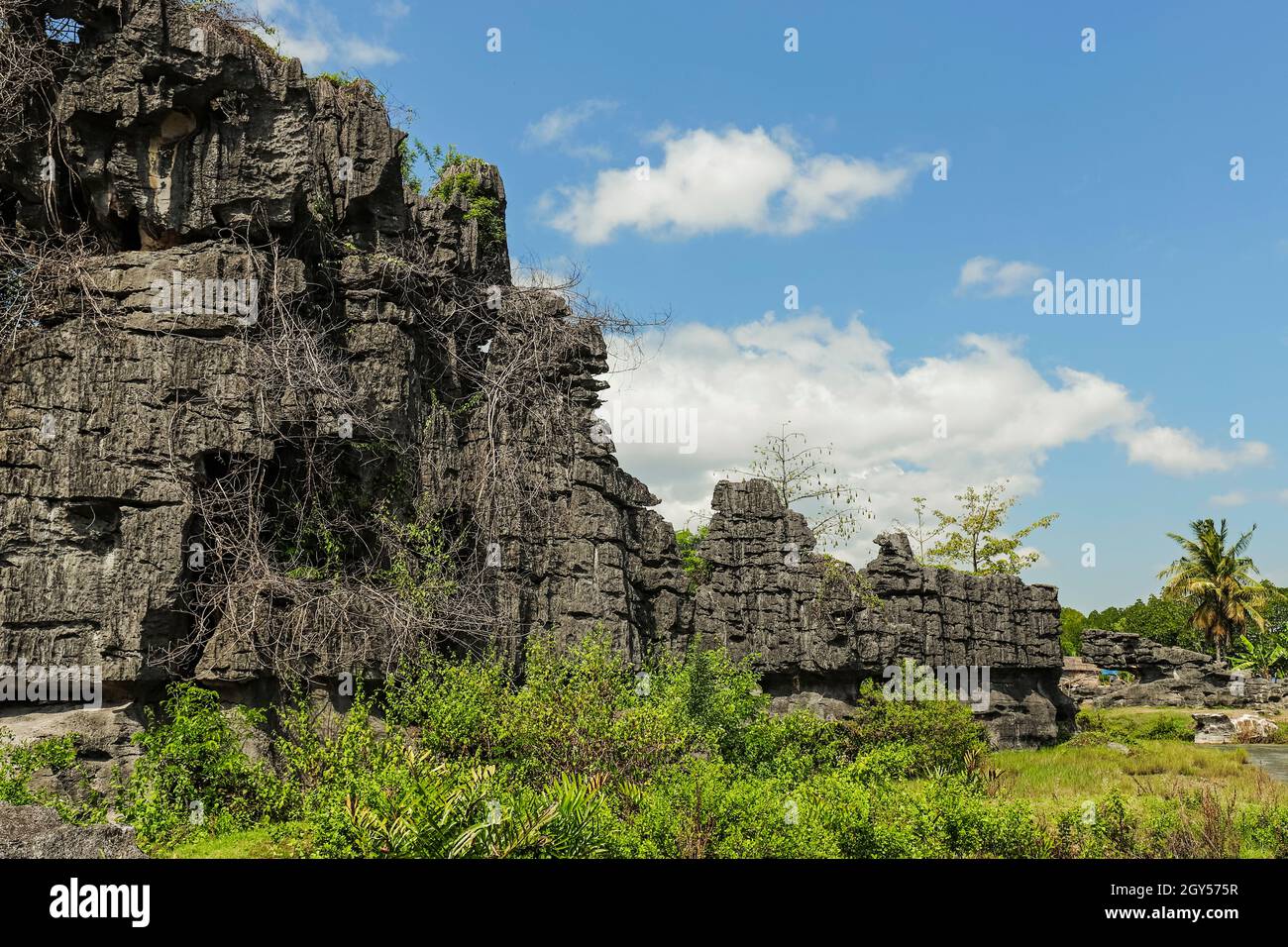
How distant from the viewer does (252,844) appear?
9.05 m

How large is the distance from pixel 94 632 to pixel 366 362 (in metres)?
4.41

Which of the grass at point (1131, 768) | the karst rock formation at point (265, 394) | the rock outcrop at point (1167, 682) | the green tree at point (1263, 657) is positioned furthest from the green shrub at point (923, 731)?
the green tree at point (1263, 657)

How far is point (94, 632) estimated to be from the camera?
9.95m

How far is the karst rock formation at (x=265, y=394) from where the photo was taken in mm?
10242

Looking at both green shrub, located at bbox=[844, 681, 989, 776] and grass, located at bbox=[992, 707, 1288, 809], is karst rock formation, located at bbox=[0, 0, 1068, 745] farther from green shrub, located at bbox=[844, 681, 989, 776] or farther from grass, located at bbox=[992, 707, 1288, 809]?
grass, located at bbox=[992, 707, 1288, 809]

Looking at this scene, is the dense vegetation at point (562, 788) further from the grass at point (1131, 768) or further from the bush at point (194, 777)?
the grass at point (1131, 768)

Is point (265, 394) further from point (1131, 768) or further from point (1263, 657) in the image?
point (1263, 657)

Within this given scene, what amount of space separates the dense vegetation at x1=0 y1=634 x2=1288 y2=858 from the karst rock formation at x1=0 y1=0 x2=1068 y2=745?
2.78 feet

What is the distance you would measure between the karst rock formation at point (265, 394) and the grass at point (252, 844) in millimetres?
1948

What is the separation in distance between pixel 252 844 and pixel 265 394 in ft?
16.0
